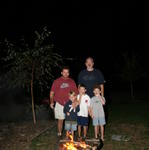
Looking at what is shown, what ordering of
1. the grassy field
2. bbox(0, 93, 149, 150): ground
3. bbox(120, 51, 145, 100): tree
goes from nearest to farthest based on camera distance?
the grassy field < bbox(0, 93, 149, 150): ground < bbox(120, 51, 145, 100): tree

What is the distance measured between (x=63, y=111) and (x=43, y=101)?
479cm

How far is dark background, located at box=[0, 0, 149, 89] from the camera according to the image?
103 ft

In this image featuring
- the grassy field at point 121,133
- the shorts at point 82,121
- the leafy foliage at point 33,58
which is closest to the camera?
the grassy field at point 121,133

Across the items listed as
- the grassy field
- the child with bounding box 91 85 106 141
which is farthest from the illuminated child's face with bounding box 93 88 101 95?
the grassy field

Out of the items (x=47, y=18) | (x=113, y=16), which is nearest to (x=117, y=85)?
(x=47, y=18)

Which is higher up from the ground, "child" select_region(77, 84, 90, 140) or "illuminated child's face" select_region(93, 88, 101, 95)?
"illuminated child's face" select_region(93, 88, 101, 95)

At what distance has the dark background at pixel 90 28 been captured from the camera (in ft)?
103

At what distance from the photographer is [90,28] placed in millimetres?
40969

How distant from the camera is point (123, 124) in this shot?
10156 mm

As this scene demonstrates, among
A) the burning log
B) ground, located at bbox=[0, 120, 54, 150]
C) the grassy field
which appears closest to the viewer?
the burning log

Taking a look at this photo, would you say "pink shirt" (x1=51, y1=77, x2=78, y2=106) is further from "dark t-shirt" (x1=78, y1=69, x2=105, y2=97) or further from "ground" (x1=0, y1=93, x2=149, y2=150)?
"ground" (x1=0, y1=93, x2=149, y2=150)

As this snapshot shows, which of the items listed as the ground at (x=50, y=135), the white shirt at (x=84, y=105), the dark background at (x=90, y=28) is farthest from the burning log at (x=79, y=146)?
the dark background at (x=90, y=28)

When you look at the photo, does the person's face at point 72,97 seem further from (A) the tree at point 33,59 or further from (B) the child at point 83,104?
(A) the tree at point 33,59

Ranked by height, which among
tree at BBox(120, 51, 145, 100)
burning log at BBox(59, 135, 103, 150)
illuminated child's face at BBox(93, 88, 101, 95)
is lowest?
burning log at BBox(59, 135, 103, 150)
